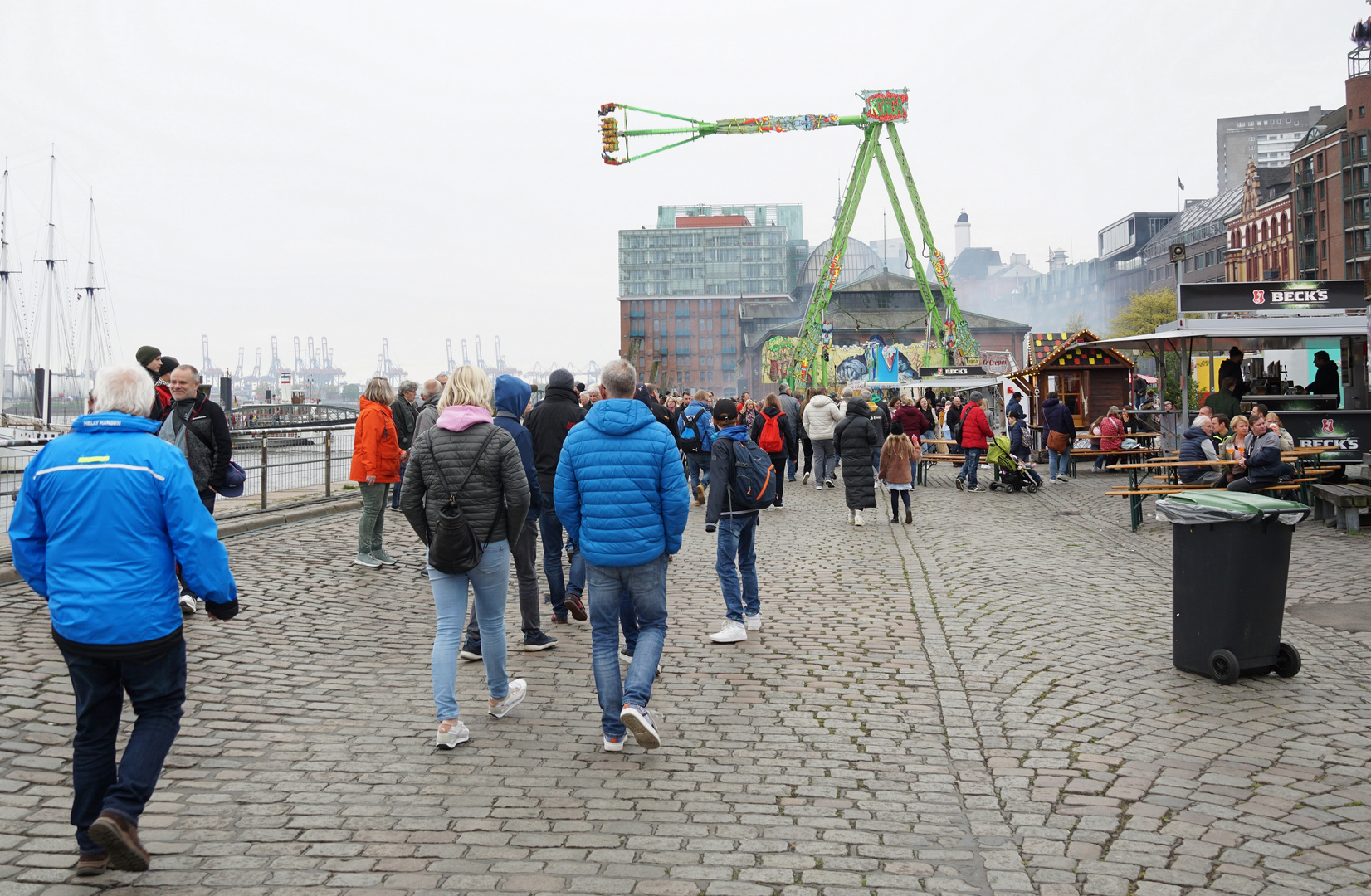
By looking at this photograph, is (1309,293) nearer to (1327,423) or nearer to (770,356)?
(1327,423)

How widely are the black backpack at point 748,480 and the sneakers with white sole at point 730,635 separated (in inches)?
32.8

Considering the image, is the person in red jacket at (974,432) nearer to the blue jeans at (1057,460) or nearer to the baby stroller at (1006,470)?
the baby stroller at (1006,470)

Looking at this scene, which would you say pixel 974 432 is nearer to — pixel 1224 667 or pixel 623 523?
pixel 1224 667

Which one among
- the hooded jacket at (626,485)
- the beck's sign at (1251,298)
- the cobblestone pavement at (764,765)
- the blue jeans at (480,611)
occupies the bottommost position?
the cobblestone pavement at (764,765)

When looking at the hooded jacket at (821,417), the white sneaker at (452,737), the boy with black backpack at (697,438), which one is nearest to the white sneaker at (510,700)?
the white sneaker at (452,737)

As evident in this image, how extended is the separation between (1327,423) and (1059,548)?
6.83 m

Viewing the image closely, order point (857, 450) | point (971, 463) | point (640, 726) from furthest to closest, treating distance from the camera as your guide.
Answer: point (971, 463)
point (857, 450)
point (640, 726)

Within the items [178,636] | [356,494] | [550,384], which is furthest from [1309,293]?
[178,636]

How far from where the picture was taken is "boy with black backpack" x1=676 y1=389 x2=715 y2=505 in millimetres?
15680

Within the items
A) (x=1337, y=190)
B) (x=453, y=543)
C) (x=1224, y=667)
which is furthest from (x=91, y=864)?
(x=1337, y=190)

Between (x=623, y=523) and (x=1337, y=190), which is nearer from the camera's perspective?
(x=623, y=523)

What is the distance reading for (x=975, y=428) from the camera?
18922mm

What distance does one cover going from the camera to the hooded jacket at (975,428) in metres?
18.9

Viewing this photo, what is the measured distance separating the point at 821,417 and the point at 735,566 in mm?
12278
